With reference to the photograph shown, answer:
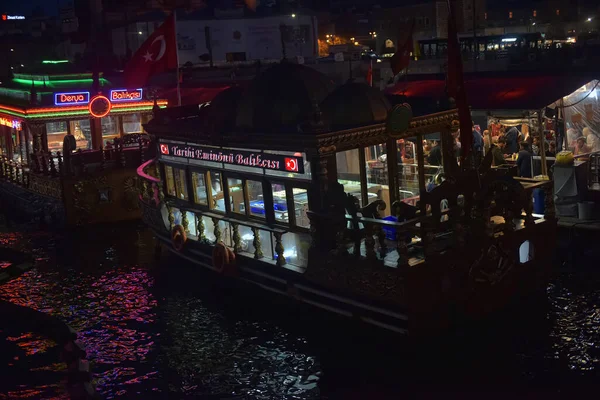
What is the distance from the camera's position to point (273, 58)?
77125 mm

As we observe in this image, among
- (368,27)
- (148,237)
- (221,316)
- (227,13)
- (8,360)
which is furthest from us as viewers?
(368,27)

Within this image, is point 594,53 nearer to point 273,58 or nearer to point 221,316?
point 221,316

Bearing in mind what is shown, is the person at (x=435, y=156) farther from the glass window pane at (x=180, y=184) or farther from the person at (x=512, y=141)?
the glass window pane at (x=180, y=184)

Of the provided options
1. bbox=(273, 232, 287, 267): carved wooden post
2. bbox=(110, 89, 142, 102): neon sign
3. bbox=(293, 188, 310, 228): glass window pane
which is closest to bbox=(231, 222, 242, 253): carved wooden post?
bbox=(273, 232, 287, 267): carved wooden post

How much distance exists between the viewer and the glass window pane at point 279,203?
16453 mm

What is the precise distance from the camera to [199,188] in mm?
19344

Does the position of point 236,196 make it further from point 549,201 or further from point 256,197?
point 549,201

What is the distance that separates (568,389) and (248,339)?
21.0ft

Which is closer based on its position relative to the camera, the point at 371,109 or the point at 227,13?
the point at 371,109

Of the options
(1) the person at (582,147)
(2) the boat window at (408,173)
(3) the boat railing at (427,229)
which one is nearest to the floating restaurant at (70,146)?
(2) the boat window at (408,173)

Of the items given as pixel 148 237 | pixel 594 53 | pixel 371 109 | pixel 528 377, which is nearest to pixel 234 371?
pixel 528 377

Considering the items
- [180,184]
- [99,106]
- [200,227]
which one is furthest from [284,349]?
[99,106]

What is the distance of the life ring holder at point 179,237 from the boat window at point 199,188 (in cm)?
87

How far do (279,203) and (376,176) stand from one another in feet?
9.80
